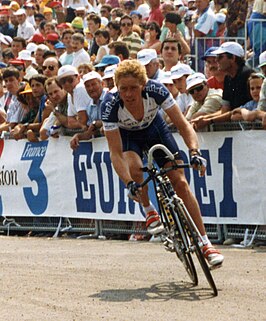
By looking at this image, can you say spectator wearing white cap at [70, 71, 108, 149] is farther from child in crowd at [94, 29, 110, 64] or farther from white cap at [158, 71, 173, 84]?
child in crowd at [94, 29, 110, 64]

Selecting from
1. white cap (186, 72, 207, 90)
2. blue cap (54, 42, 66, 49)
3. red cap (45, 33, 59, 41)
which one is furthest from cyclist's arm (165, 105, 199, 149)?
red cap (45, 33, 59, 41)

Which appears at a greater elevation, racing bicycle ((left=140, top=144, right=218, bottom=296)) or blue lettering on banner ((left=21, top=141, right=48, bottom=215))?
racing bicycle ((left=140, top=144, right=218, bottom=296))

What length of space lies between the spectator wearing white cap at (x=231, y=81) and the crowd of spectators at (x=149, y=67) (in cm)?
1

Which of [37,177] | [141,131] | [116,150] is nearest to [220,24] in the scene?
[37,177]

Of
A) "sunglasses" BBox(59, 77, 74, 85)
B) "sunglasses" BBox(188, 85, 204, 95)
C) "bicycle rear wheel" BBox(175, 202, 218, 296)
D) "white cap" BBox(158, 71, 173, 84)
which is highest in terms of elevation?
"white cap" BBox(158, 71, 173, 84)

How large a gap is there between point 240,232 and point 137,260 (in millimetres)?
1485

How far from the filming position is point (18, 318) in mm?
7324

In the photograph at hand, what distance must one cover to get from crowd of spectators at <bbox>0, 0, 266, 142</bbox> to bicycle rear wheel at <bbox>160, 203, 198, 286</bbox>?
2.70 meters

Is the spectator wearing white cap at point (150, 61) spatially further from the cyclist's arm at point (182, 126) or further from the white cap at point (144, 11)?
the white cap at point (144, 11)

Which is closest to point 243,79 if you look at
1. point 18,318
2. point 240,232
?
point 240,232

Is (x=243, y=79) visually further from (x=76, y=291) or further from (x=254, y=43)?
(x=76, y=291)

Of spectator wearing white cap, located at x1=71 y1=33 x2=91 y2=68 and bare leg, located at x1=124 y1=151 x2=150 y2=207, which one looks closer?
bare leg, located at x1=124 y1=151 x2=150 y2=207

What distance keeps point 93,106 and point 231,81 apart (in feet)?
8.01

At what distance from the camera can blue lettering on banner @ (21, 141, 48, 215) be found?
14.5 meters
